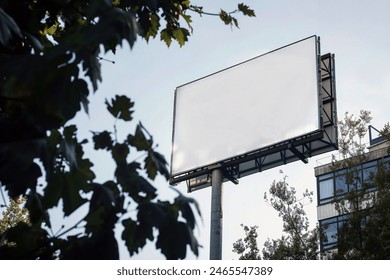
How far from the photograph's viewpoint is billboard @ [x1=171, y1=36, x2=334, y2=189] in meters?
24.4

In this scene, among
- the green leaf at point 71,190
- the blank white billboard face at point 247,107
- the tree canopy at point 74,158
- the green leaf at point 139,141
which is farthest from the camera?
the blank white billboard face at point 247,107

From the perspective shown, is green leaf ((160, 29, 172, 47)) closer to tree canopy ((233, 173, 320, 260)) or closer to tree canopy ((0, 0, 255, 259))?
tree canopy ((0, 0, 255, 259))

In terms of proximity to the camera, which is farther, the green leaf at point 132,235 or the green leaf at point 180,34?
the green leaf at point 180,34

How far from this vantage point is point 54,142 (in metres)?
2.65

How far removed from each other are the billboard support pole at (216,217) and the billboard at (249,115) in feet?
1.50

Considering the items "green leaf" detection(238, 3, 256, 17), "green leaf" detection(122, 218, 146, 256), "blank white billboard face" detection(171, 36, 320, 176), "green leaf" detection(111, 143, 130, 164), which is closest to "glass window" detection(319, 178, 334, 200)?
"blank white billboard face" detection(171, 36, 320, 176)

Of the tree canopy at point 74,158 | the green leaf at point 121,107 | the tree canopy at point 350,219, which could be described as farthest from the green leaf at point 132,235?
the tree canopy at point 350,219

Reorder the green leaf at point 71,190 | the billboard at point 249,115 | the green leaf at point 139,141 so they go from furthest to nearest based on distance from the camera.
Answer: the billboard at point 249,115
the green leaf at point 139,141
the green leaf at point 71,190

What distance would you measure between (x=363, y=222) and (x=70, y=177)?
17.4m

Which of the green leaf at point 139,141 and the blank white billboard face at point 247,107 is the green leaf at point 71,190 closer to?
the green leaf at point 139,141

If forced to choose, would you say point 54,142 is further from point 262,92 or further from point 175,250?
point 262,92

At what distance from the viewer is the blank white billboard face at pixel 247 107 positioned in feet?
Answer: 80.9

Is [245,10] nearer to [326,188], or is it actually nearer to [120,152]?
[120,152]
